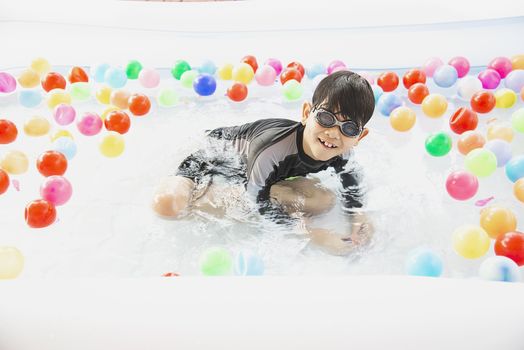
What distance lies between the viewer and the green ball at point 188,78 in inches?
85.7

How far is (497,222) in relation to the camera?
1421 mm

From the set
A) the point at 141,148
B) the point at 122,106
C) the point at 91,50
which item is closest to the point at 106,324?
the point at 141,148

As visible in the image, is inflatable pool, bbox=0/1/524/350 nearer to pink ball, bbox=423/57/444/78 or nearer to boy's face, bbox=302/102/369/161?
pink ball, bbox=423/57/444/78

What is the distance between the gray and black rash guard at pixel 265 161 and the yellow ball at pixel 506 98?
758 millimetres

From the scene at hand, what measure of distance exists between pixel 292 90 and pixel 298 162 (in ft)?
2.11

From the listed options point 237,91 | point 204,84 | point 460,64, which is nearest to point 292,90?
point 237,91

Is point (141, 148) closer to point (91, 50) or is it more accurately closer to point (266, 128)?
point (266, 128)

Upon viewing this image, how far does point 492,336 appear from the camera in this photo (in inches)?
38.3

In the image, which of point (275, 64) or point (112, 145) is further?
point (275, 64)

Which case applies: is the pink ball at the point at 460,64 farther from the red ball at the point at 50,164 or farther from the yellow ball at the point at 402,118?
the red ball at the point at 50,164

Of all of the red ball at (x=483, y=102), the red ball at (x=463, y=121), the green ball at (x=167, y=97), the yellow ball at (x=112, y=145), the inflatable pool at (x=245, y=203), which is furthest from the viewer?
the green ball at (x=167, y=97)

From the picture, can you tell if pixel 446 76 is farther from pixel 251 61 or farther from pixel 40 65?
pixel 40 65

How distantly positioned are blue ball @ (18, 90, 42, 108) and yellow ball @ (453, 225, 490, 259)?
156 centimetres

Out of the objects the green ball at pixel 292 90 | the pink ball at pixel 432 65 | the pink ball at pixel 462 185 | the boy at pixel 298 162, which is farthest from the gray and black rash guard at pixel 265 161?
the pink ball at pixel 432 65
